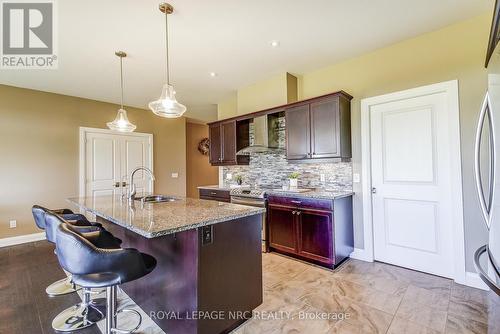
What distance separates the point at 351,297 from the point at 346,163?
68.2 inches

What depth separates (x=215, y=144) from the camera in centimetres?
477

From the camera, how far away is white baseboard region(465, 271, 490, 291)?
2345mm

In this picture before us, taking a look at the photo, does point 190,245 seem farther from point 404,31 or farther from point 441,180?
point 404,31

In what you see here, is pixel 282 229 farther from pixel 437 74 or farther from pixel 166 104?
pixel 437 74

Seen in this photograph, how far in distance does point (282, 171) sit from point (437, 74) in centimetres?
236

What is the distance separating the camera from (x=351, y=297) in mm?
2258

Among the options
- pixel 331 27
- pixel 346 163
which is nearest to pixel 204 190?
pixel 346 163

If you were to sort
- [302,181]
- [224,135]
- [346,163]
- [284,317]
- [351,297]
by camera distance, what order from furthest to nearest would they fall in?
[224,135] < [302,181] < [346,163] < [351,297] < [284,317]

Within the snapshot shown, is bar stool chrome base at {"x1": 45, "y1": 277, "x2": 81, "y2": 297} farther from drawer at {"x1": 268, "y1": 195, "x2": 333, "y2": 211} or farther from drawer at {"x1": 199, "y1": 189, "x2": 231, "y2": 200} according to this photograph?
drawer at {"x1": 268, "y1": 195, "x2": 333, "y2": 211}

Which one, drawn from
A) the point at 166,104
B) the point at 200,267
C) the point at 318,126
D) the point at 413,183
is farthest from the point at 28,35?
the point at 413,183

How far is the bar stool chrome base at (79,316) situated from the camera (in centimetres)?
188

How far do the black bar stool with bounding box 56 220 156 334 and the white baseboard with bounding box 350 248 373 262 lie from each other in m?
2.74

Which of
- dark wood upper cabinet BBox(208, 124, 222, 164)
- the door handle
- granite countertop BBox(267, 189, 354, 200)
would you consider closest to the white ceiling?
dark wood upper cabinet BBox(208, 124, 222, 164)

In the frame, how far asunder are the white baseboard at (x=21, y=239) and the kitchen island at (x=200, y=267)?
337 cm
